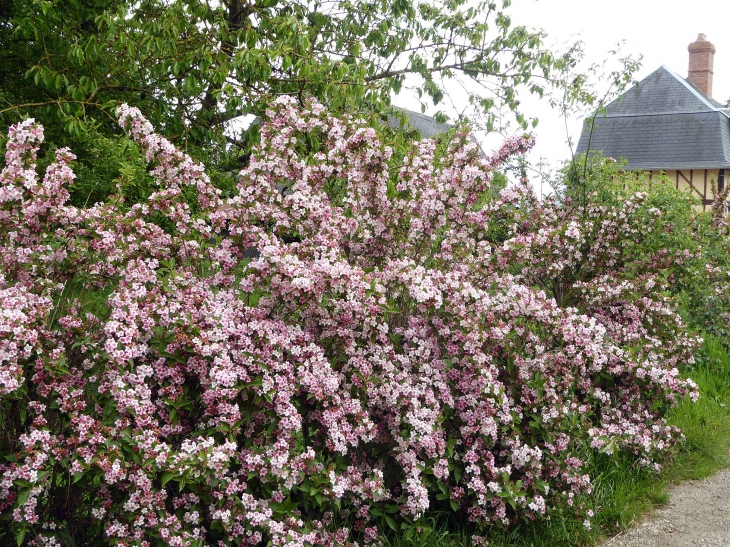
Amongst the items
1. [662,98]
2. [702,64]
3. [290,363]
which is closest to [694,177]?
[662,98]

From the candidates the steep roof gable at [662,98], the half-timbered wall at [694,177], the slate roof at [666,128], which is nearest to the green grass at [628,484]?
the half-timbered wall at [694,177]

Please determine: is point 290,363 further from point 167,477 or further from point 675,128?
point 675,128

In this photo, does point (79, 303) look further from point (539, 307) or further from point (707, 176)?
point (707, 176)

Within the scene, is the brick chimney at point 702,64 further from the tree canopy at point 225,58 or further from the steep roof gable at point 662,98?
the tree canopy at point 225,58

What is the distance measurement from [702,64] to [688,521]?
31.0 m

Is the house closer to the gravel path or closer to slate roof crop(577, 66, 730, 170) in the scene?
slate roof crop(577, 66, 730, 170)

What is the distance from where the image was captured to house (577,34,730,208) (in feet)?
83.1

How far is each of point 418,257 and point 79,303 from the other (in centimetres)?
214

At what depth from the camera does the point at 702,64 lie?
3025cm

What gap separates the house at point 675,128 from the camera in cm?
2533

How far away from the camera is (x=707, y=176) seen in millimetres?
24625

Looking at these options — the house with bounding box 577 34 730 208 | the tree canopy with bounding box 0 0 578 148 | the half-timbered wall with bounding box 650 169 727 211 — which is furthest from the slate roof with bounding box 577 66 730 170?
the tree canopy with bounding box 0 0 578 148

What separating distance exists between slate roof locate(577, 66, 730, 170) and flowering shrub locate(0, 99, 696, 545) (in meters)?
23.2

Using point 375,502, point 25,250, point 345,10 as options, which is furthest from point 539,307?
point 345,10
